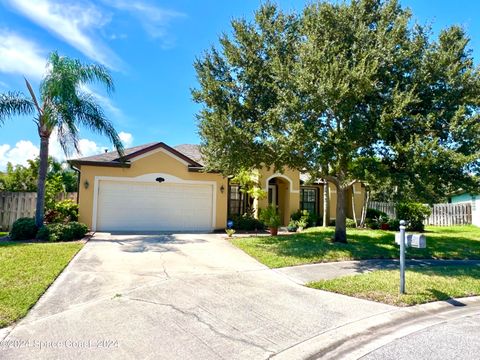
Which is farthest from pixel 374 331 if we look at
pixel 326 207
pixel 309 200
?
pixel 309 200

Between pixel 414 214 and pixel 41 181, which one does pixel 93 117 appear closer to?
pixel 41 181

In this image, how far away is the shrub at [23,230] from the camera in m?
11.7

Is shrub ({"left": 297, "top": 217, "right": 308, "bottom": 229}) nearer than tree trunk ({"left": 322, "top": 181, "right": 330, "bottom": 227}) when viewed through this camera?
Yes

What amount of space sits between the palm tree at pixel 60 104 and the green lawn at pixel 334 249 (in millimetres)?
7449

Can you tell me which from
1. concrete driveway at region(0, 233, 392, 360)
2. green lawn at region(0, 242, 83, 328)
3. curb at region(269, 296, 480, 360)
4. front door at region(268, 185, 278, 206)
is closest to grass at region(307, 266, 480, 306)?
curb at region(269, 296, 480, 360)

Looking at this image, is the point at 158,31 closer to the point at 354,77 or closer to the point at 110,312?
the point at 354,77

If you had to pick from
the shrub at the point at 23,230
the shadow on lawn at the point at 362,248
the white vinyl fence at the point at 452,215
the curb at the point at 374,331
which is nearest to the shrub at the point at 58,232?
the shrub at the point at 23,230

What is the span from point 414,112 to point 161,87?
11.6 m

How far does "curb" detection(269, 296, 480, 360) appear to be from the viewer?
4.25 m

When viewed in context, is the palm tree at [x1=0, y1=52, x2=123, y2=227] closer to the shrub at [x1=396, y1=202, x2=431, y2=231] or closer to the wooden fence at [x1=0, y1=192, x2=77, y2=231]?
the wooden fence at [x1=0, y1=192, x2=77, y2=231]

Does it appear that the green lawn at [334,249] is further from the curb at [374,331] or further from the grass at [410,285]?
the curb at [374,331]

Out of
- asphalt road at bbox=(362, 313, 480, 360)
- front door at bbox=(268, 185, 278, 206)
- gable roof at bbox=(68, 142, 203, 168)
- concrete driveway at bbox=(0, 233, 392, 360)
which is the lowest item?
asphalt road at bbox=(362, 313, 480, 360)

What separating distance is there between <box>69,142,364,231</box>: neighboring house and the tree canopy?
4.53 metres

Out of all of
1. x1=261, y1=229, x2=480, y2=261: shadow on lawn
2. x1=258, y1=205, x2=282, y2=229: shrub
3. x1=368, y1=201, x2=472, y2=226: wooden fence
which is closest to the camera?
x1=261, y1=229, x2=480, y2=261: shadow on lawn
